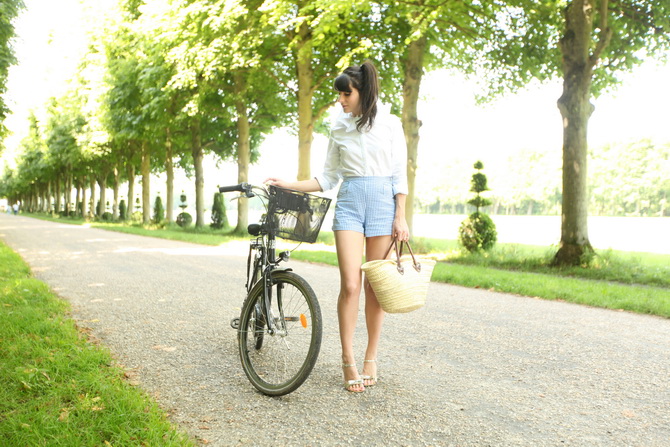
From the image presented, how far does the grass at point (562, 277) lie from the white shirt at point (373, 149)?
190 inches

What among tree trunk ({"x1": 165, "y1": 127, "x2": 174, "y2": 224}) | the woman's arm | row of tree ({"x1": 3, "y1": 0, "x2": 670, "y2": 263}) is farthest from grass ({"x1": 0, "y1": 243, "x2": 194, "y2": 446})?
tree trunk ({"x1": 165, "y1": 127, "x2": 174, "y2": 224})

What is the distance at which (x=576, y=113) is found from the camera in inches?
438

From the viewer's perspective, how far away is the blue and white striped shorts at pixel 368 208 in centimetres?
357

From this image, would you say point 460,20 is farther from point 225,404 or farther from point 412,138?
point 225,404

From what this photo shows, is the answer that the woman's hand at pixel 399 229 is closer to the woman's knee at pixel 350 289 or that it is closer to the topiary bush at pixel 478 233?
the woman's knee at pixel 350 289

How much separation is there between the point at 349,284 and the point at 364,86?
1.28 meters

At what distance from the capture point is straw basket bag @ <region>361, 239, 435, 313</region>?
3350mm

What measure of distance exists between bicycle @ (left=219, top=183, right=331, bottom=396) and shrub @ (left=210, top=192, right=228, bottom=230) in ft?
74.6

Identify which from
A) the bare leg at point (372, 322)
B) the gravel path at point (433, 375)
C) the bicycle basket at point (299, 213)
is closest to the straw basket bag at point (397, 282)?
the bare leg at point (372, 322)

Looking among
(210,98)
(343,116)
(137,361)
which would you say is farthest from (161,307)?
(210,98)

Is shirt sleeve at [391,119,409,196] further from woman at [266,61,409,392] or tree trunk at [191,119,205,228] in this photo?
tree trunk at [191,119,205,228]

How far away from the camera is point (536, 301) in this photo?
7.48 meters

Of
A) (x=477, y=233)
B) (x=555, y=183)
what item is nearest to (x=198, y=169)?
(x=477, y=233)

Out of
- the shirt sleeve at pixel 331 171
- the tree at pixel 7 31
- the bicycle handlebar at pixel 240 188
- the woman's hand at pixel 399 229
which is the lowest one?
the woman's hand at pixel 399 229
